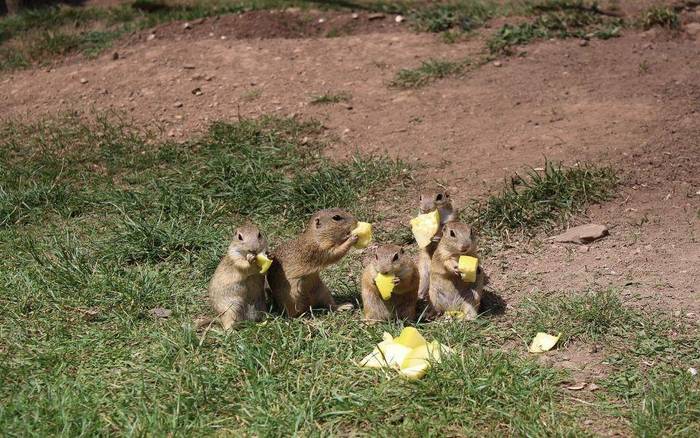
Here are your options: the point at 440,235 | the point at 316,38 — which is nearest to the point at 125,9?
the point at 316,38

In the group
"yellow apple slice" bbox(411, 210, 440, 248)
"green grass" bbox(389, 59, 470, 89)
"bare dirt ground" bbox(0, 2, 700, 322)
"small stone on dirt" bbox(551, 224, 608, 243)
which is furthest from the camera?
"green grass" bbox(389, 59, 470, 89)

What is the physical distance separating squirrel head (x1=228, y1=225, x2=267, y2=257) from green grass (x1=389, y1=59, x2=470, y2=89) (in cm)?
421

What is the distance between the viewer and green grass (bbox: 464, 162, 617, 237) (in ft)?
22.3

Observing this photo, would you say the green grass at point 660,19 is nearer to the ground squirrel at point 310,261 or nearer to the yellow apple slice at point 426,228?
the yellow apple slice at point 426,228

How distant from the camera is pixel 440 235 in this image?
615cm

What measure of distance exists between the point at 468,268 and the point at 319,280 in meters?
0.94

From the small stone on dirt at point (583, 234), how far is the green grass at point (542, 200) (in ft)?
0.59

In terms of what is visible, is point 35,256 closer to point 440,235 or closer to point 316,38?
point 440,235

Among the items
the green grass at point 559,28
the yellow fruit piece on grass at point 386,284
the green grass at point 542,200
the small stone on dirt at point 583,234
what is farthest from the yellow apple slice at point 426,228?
the green grass at point 559,28

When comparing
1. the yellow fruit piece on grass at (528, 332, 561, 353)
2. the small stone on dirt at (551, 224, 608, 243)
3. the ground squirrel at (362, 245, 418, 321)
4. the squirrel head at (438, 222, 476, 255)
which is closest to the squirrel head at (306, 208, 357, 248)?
the ground squirrel at (362, 245, 418, 321)

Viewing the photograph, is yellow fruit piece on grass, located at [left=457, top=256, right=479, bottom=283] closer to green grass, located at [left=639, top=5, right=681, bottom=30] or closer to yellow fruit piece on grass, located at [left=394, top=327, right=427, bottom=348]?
yellow fruit piece on grass, located at [left=394, top=327, right=427, bottom=348]

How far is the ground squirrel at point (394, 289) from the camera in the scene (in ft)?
18.1

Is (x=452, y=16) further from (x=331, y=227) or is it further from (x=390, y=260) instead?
(x=390, y=260)

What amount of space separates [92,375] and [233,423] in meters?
0.95
